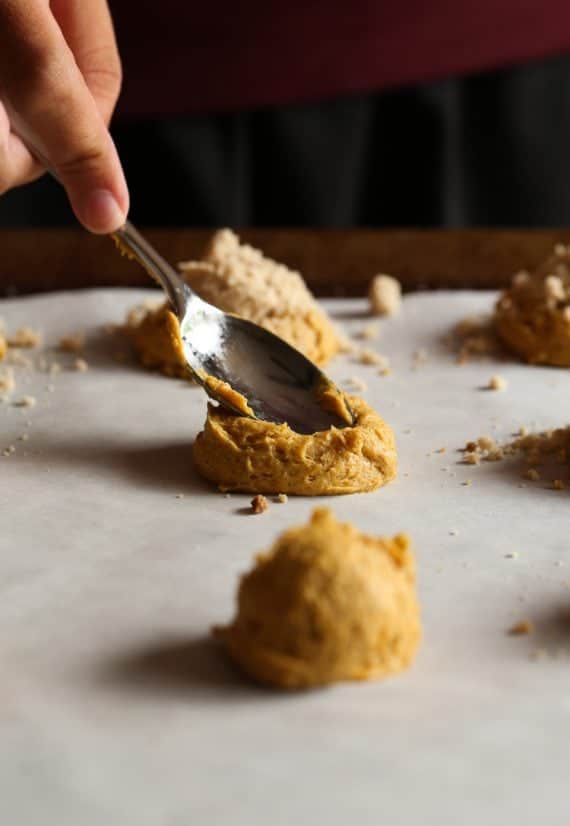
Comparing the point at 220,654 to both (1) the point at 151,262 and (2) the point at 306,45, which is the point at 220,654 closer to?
(1) the point at 151,262

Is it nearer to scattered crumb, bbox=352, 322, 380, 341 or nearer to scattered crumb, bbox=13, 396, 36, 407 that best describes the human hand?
scattered crumb, bbox=13, 396, 36, 407

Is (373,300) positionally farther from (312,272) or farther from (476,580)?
(476,580)

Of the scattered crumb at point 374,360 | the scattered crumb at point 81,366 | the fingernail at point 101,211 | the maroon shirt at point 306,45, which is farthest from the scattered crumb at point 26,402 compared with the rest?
the maroon shirt at point 306,45

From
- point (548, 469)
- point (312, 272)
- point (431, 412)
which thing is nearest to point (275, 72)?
point (312, 272)

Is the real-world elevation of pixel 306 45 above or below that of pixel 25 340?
above

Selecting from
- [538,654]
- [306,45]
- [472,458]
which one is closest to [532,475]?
[472,458]
